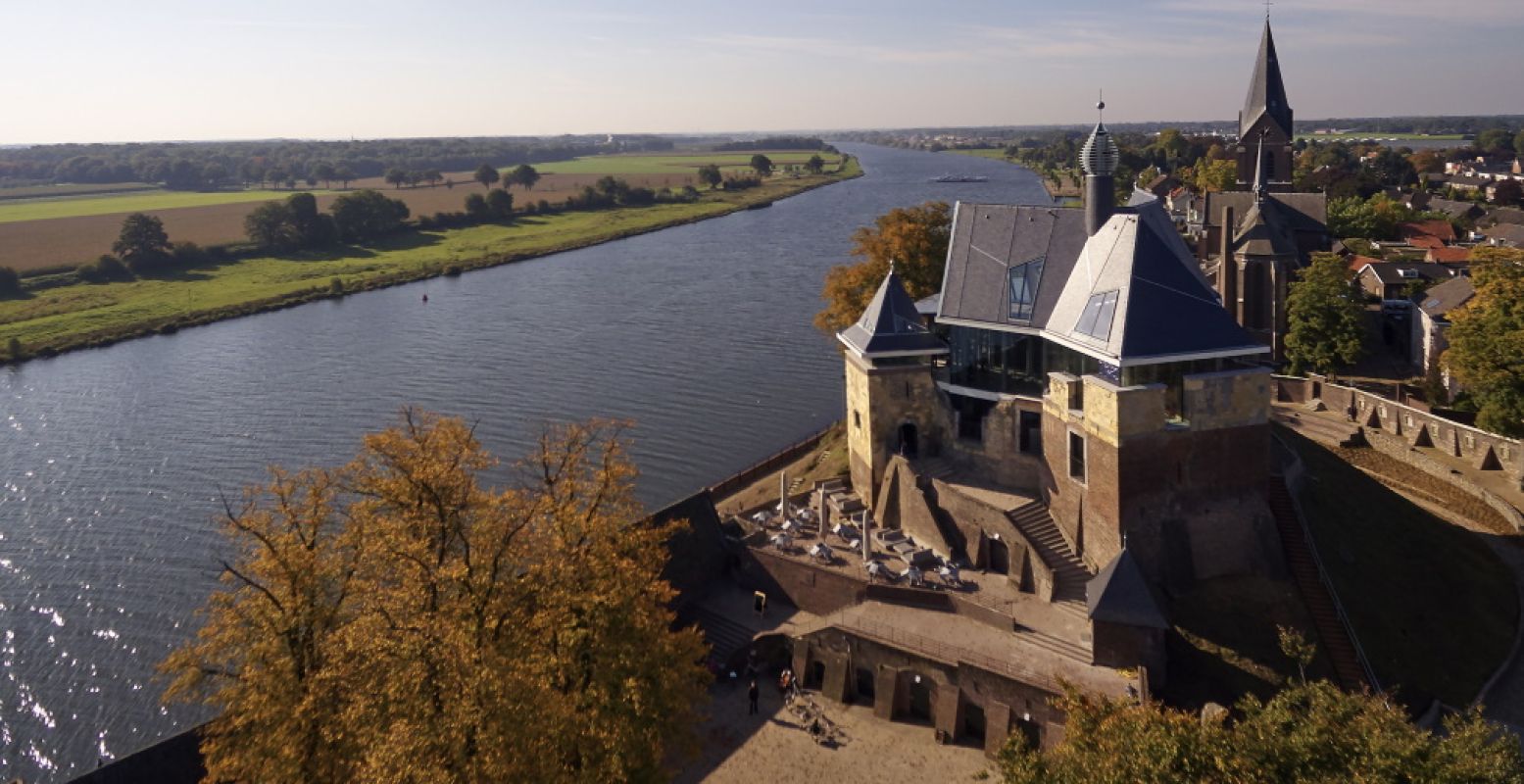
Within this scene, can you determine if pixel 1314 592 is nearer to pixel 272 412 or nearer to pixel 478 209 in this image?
pixel 272 412

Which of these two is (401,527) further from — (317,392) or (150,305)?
(150,305)

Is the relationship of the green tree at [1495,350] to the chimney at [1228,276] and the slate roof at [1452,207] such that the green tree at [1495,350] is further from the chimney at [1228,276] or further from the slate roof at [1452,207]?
the slate roof at [1452,207]

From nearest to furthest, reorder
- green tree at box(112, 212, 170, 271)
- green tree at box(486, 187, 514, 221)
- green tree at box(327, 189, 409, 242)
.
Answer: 1. green tree at box(112, 212, 170, 271)
2. green tree at box(327, 189, 409, 242)
3. green tree at box(486, 187, 514, 221)

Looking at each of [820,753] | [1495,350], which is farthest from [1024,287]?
[1495,350]

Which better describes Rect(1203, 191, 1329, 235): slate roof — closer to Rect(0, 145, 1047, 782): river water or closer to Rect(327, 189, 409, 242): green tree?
Rect(0, 145, 1047, 782): river water

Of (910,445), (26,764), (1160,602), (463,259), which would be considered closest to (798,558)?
(910,445)

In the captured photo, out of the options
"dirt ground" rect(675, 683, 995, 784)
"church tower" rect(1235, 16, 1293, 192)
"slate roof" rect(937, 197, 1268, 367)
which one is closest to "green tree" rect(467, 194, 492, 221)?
"church tower" rect(1235, 16, 1293, 192)

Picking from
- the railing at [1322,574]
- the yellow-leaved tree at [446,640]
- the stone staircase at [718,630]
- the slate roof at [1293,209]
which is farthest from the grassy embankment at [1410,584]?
the slate roof at [1293,209]
